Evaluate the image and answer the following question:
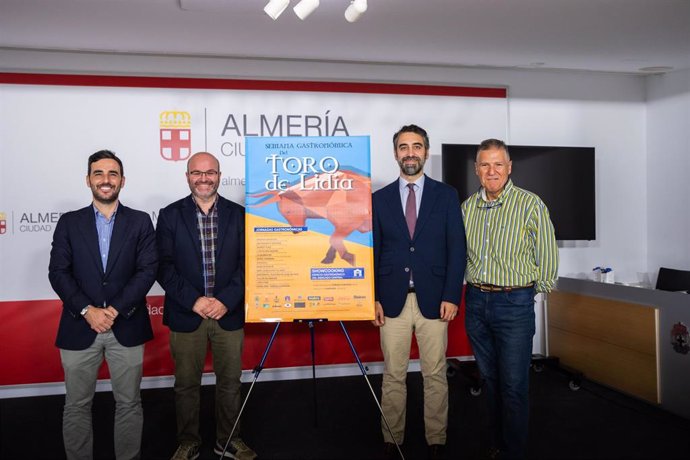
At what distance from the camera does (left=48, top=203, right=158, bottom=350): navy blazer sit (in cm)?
265

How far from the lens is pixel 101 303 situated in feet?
8.81

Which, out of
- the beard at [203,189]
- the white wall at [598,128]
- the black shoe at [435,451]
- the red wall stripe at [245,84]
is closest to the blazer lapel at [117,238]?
the beard at [203,189]

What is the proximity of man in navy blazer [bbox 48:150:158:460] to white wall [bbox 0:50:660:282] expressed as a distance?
272 cm

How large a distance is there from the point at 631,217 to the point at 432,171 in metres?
2.11

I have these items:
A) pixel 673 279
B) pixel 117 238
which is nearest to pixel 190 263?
pixel 117 238

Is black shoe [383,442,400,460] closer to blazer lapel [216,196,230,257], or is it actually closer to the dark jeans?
the dark jeans

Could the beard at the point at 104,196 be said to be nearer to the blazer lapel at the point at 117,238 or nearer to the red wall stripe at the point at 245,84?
the blazer lapel at the point at 117,238

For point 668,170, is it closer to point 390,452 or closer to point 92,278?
point 390,452

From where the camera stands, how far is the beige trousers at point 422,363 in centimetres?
302

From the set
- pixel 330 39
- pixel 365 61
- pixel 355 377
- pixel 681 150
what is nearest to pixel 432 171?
pixel 365 61

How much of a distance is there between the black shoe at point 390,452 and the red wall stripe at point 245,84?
3022 millimetres

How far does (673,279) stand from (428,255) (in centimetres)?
304

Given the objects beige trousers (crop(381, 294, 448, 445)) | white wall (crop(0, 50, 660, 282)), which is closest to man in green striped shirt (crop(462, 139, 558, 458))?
beige trousers (crop(381, 294, 448, 445))

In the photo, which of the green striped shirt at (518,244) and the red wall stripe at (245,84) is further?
the red wall stripe at (245,84)
